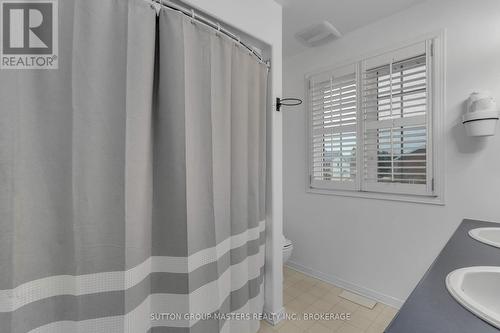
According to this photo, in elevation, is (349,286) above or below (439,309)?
below

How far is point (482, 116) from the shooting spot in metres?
1.42

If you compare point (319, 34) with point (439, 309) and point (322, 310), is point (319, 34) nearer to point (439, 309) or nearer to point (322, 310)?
point (439, 309)

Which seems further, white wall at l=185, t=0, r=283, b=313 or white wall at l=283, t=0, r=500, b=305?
white wall at l=185, t=0, r=283, b=313

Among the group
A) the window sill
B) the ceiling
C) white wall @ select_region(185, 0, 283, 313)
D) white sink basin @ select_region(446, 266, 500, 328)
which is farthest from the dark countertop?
the ceiling

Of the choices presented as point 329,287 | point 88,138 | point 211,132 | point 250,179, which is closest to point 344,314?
point 329,287

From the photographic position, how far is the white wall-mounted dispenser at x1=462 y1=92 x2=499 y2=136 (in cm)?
142

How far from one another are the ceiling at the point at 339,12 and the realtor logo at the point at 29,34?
5.29 feet

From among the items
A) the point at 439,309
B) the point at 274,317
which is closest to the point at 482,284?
the point at 439,309

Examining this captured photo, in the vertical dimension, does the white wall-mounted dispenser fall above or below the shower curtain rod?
below

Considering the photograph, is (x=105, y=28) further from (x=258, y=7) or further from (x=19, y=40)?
(x=258, y=7)

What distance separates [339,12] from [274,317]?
263cm

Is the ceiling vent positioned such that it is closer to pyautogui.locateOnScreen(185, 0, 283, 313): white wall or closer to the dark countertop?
pyautogui.locateOnScreen(185, 0, 283, 313): white wall

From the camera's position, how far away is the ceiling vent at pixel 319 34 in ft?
6.63

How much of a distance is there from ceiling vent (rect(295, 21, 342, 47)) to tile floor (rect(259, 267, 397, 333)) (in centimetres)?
253
